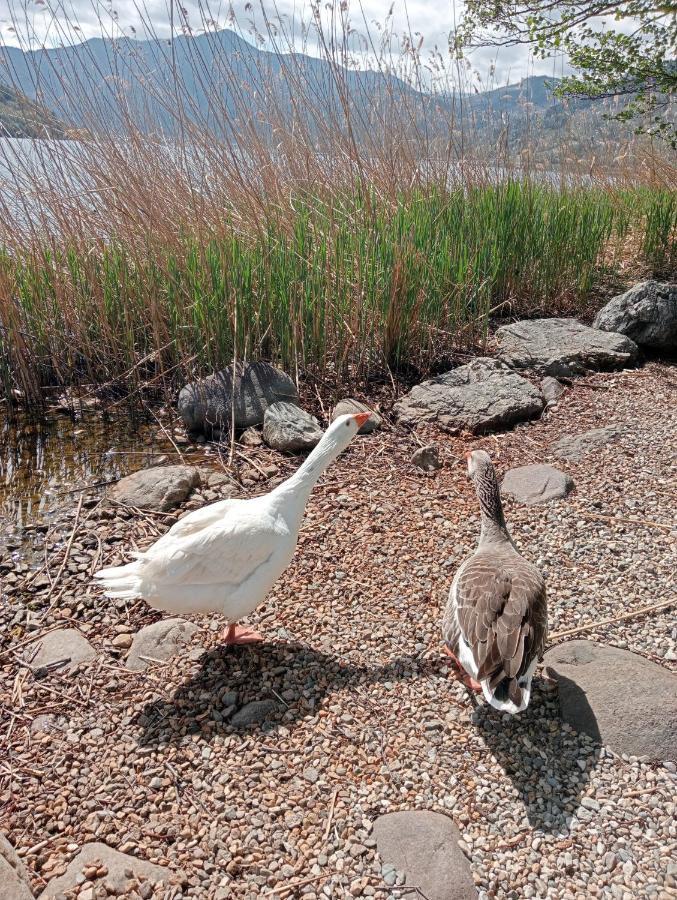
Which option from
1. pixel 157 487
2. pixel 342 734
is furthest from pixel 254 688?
pixel 157 487

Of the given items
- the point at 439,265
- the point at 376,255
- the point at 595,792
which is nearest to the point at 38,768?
the point at 595,792

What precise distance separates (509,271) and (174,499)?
13.6 feet

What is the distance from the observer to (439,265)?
5.26m

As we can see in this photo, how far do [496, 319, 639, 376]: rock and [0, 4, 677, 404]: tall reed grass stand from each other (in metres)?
0.35

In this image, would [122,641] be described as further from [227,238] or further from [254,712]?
[227,238]

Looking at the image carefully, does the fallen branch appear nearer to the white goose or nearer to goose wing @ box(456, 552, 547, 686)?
goose wing @ box(456, 552, 547, 686)

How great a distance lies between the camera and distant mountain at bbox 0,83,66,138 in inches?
168

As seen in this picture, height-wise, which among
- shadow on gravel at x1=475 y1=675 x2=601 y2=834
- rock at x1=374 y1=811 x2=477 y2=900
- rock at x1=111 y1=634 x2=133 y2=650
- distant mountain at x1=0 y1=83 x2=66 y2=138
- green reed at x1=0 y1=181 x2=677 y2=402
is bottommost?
shadow on gravel at x1=475 y1=675 x2=601 y2=834

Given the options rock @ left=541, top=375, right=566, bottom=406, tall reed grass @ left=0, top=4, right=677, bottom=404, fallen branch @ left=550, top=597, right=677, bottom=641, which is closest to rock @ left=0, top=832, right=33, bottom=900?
fallen branch @ left=550, top=597, right=677, bottom=641

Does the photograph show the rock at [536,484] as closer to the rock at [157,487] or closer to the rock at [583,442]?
the rock at [583,442]

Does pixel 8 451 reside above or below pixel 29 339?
below

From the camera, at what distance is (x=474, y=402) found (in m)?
4.66

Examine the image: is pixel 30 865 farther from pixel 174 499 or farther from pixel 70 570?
pixel 174 499

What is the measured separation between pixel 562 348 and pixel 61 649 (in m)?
4.55
